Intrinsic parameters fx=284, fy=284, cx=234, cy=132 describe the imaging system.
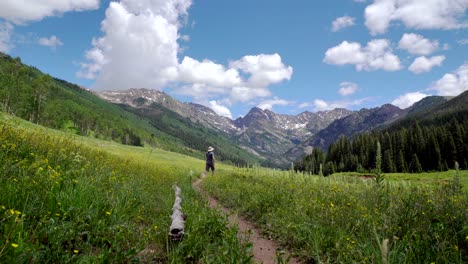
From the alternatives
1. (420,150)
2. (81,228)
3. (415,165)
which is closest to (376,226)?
(81,228)

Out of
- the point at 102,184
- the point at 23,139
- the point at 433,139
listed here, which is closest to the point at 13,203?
the point at 102,184

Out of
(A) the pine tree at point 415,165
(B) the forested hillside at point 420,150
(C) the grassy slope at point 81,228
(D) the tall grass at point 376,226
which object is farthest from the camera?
(A) the pine tree at point 415,165

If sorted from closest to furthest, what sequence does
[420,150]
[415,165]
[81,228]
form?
[81,228], [415,165], [420,150]

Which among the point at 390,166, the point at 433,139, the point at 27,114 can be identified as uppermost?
the point at 27,114

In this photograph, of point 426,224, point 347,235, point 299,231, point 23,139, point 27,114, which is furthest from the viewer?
point 27,114

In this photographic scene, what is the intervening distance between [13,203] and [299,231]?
607cm

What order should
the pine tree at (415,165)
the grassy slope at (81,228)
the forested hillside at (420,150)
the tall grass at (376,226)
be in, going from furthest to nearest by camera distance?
the pine tree at (415,165) < the forested hillside at (420,150) < the tall grass at (376,226) < the grassy slope at (81,228)

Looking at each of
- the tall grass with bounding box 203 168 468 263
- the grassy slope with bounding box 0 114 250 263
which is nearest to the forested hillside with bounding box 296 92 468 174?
the tall grass with bounding box 203 168 468 263

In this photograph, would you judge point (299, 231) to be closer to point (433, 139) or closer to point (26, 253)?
point (26, 253)

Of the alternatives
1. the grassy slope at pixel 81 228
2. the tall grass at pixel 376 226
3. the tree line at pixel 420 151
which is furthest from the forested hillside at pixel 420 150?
the grassy slope at pixel 81 228

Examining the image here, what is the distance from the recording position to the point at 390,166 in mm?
85438

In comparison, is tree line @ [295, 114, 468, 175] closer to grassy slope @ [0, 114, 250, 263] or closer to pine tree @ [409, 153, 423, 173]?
pine tree @ [409, 153, 423, 173]

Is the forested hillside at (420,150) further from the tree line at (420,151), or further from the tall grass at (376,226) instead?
the tall grass at (376,226)

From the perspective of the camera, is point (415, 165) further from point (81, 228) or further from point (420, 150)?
point (81, 228)
